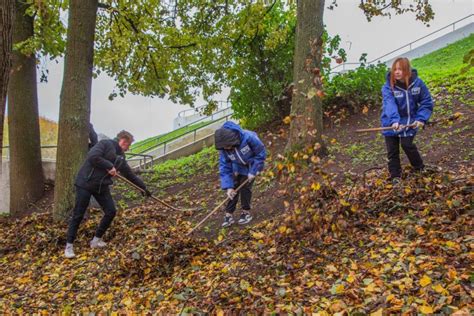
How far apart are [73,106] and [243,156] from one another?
11.2 feet

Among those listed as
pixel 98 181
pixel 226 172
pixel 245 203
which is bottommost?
pixel 245 203

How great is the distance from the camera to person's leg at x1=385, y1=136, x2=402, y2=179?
511 centimetres

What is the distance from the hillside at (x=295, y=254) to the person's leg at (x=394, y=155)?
6.0 inches

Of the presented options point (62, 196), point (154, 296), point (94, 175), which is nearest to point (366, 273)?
point (154, 296)

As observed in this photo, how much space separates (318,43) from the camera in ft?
14.9

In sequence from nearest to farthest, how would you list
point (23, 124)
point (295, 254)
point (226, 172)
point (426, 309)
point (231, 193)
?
point (426, 309)
point (295, 254)
point (231, 193)
point (226, 172)
point (23, 124)

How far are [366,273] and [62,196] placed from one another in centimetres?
562

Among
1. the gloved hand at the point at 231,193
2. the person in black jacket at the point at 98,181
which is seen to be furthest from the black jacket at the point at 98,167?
the gloved hand at the point at 231,193

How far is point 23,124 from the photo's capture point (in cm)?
960

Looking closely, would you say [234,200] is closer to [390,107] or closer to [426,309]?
[390,107]

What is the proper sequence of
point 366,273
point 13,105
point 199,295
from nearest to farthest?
point 366,273 → point 199,295 → point 13,105

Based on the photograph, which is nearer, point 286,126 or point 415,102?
point 415,102

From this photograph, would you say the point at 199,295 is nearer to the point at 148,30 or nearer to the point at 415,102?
the point at 415,102

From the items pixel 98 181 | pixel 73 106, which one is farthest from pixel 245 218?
pixel 73 106
